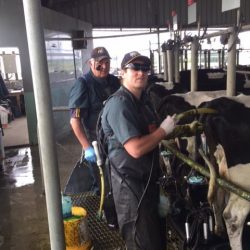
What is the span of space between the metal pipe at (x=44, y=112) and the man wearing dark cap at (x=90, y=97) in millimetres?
1423

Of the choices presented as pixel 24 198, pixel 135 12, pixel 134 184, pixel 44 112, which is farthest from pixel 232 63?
pixel 135 12

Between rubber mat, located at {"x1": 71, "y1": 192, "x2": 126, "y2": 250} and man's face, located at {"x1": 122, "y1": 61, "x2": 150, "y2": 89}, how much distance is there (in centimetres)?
123

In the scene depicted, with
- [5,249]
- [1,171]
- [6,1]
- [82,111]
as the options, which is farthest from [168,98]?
[6,1]

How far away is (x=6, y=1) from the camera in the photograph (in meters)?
6.03

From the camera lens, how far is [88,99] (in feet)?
9.02

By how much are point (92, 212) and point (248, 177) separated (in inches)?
60.6

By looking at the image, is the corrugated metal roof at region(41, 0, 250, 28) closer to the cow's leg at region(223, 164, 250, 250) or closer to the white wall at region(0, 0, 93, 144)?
the white wall at region(0, 0, 93, 144)

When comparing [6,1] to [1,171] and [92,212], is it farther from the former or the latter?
[92,212]

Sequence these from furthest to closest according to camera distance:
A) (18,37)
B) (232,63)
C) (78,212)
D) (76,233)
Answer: (18,37) < (78,212) < (76,233) < (232,63)

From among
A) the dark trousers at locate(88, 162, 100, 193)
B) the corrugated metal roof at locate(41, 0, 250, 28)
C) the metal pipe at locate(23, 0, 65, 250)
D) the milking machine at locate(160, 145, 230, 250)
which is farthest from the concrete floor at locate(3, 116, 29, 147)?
the metal pipe at locate(23, 0, 65, 250)

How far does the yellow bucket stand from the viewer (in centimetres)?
232

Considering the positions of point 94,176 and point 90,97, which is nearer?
point 90,97

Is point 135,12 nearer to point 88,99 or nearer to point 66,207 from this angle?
point 88,99

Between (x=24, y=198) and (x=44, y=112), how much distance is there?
3.12m
